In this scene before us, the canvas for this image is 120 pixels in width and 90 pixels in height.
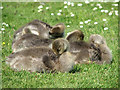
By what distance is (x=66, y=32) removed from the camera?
11.7 meters

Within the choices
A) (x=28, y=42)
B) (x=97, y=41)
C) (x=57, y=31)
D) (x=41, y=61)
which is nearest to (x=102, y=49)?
(x=97, y=41)

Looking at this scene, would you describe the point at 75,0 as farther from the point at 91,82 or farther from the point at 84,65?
the point at 91,82

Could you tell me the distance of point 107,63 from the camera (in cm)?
840

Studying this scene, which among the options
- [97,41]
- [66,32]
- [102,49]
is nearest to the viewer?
[102,49]

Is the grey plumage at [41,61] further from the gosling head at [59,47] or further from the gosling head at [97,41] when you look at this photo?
the gosling head at [97,41]

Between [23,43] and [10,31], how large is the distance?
2.98 m

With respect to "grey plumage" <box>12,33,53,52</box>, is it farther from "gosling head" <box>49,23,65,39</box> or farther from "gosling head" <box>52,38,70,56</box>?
"gosling head" <box>52,38,70,56</box>

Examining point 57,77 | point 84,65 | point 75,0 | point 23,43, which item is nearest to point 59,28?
point 23,43

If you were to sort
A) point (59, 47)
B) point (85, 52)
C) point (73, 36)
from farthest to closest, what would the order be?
point (73, 36)
point (85, 52)
point (59, 47)

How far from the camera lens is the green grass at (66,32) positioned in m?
6.57

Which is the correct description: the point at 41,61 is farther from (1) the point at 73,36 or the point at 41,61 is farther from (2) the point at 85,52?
(1) the point at 73,36

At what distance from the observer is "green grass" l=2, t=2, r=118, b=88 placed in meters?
6.57

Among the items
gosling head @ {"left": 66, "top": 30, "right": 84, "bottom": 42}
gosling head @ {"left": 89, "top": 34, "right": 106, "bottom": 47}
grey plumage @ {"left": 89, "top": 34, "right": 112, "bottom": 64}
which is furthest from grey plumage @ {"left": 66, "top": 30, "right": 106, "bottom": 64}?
gosling head @ {"left": 66, "top": 30, "right": 84, "bottom": 42}

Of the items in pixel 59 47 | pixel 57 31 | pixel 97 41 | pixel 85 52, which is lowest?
pixel 85 52
